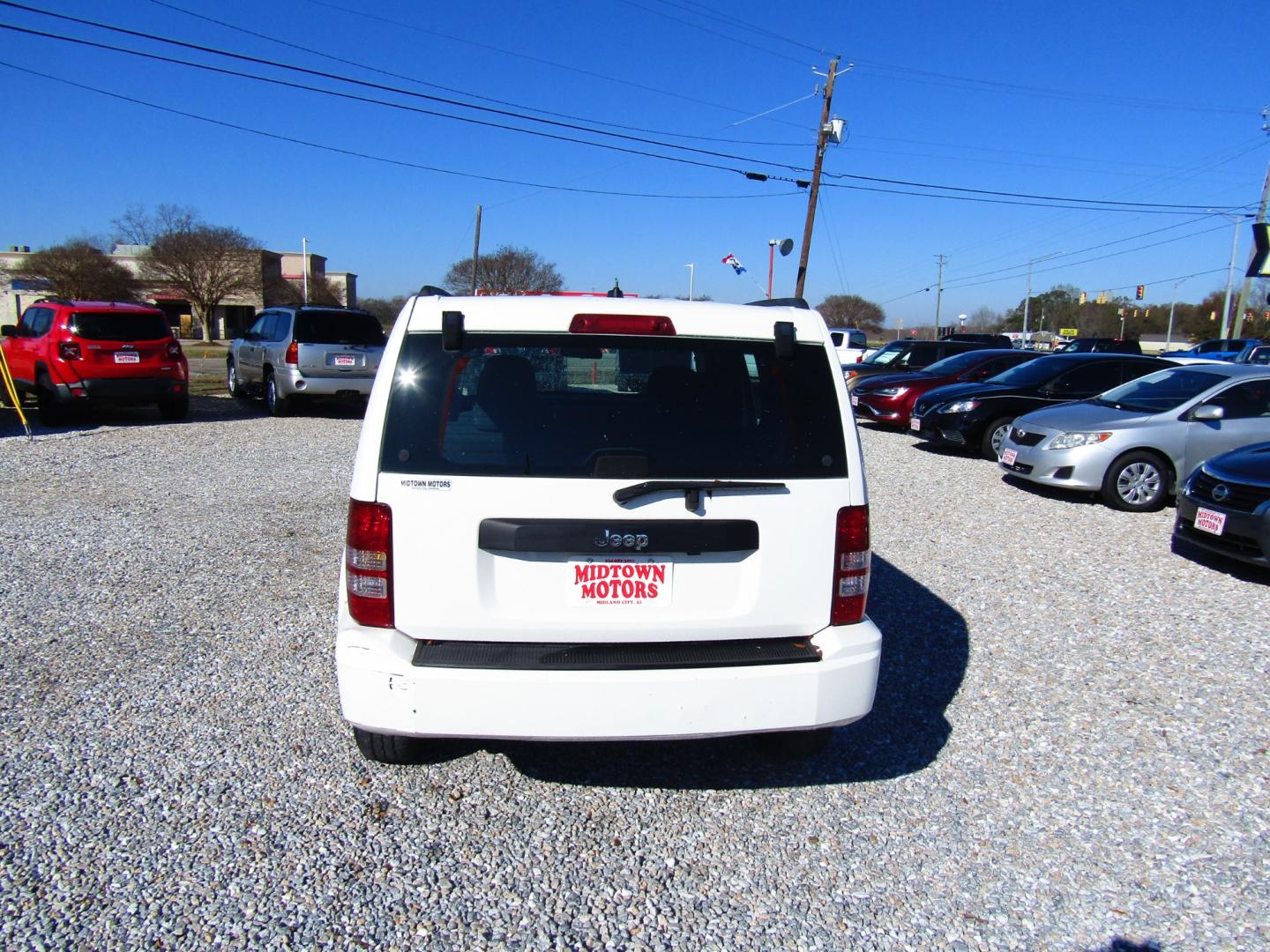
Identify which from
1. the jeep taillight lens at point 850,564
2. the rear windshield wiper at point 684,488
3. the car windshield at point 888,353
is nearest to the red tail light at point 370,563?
the rear windshield wiper at point 684,488

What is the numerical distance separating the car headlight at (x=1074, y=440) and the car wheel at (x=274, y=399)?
11606 millimetres

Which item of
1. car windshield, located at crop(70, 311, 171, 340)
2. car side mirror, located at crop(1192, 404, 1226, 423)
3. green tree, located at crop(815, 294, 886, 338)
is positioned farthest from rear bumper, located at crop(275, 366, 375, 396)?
green tree, located at crop(815, 294, 886, 338)

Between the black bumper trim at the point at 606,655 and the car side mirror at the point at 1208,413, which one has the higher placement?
the car side mirror at the point at 1208,413

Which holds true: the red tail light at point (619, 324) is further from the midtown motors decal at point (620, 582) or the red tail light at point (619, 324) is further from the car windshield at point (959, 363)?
the car windshield at point (959, 363)

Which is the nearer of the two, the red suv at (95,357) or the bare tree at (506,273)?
the red suv at (95,357)

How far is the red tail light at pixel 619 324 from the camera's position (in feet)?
9.42

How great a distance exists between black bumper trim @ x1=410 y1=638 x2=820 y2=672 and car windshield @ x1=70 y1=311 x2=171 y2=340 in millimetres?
12247

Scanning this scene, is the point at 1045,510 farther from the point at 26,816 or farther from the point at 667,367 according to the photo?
the point at 26,816

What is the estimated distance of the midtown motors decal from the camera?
2826 mm

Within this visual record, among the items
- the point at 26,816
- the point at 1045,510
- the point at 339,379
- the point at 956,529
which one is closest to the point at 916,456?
the point at 1045,510

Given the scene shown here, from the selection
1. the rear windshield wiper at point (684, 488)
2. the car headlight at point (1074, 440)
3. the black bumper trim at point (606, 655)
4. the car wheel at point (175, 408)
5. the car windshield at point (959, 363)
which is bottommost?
the car wheel at point (175, 408)

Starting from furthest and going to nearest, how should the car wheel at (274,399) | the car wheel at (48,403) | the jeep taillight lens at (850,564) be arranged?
the car wheel at (274,399) < the car wheel at (48,403) < the jeep taillight lens at (850,564)

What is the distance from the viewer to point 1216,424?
28.3ft

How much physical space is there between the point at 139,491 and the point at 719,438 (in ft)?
25.1
